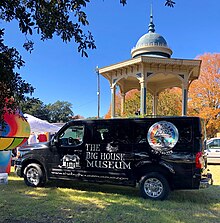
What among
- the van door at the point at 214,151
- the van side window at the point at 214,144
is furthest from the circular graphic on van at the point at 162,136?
the van side window at the point at 214,144

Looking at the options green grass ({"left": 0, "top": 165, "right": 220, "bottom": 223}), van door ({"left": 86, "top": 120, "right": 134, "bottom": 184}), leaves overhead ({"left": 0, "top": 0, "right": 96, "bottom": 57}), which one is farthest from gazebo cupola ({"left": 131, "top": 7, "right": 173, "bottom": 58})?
leaves overhead ({"left": 0, "top": 0, "right": 96, "bottom": 57})

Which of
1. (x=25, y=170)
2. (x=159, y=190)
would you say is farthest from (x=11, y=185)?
(x=159, y=190)

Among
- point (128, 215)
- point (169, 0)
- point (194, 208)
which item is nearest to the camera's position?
point (169, 0)

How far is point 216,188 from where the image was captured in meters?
9.28

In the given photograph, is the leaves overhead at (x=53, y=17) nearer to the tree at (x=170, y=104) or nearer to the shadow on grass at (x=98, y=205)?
the shadow on grass at (x=98, y=205)

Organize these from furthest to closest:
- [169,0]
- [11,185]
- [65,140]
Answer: [11,185]
[65,140]
[169,0]

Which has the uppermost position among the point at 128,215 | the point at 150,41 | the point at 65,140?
the point at 150,41

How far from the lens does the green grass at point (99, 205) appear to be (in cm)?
575

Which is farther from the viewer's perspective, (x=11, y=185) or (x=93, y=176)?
(x=11, y=185)

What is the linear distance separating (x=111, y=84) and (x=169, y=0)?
15.7 meters

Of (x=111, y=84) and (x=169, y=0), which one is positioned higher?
(x=111, y=84)

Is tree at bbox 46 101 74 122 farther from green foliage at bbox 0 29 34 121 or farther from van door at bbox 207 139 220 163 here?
green foliage at bbox 0 29 34 121

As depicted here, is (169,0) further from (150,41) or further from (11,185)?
(150,41)

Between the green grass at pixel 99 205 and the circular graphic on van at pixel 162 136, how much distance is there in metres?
1.35
